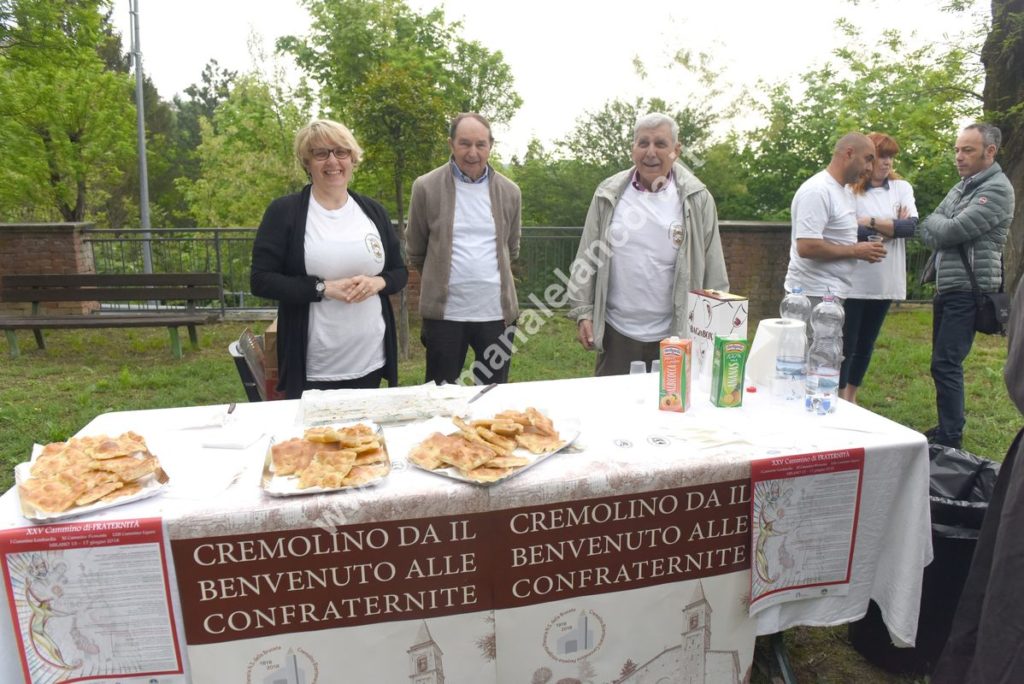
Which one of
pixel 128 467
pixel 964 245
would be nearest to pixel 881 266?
pixel 964 245

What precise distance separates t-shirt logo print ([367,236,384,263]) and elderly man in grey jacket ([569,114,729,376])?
3.15ft

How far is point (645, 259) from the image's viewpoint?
3215mm

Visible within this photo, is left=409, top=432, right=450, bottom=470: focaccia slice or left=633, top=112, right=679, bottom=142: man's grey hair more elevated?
left=633, top=112, right=679, bottom=142: man's grey hair

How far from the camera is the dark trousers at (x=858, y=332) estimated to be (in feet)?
Result: 13.6

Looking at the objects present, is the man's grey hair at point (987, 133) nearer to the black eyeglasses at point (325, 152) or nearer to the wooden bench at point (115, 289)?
the black eyeglasses at point (325, 152)

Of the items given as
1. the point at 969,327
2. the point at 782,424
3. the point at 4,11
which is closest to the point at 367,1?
the point at 4,11

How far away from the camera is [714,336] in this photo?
2377mm

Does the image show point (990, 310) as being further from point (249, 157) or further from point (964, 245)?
point (249, 157)

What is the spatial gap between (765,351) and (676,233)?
904 millimetres

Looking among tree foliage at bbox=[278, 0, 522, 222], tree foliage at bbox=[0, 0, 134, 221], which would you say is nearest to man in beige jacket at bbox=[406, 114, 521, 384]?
tree foliage at bbox=[278, 0, 522, 222]

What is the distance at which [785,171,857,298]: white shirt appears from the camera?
3912mm

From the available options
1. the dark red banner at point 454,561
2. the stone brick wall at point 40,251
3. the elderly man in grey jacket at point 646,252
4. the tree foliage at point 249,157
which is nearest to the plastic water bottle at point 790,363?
the dark red banner at point 454,561

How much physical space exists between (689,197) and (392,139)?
14.1 ft

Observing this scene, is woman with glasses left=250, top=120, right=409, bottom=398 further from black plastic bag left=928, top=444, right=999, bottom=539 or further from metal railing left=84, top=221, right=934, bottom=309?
metal railing left=84, top=221, right=934, bottom=309
